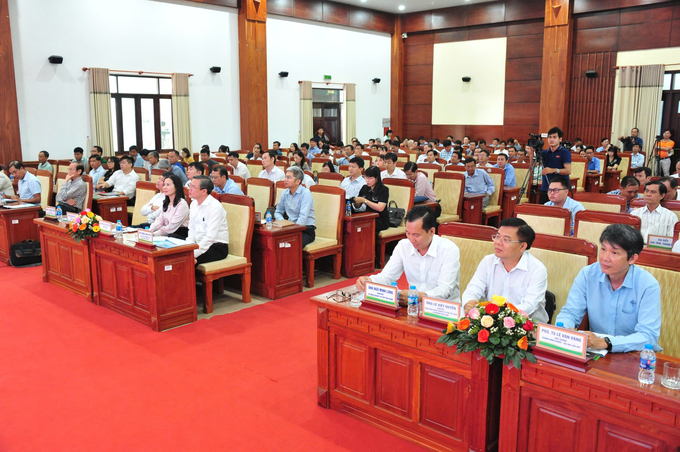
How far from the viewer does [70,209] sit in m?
6.18

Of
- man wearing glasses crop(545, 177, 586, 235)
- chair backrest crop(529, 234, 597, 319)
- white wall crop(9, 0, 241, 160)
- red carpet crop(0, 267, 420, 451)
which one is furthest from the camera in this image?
white wall crop(9, 0, 241, 160)

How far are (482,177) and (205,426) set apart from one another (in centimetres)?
537

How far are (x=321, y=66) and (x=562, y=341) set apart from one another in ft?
43.9

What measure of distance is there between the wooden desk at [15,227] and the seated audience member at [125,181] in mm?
1208

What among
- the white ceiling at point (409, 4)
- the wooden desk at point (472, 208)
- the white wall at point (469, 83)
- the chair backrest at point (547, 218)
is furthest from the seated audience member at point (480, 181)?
the white ceiling at point (409, 4)

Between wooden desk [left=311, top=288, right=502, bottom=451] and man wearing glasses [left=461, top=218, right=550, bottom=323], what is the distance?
0.98ft

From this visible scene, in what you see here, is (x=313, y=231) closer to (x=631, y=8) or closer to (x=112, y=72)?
(x=112, y=72)

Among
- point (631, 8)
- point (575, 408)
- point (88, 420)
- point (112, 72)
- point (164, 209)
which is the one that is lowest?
point (88, 420)

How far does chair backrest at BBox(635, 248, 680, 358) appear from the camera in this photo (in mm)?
2471

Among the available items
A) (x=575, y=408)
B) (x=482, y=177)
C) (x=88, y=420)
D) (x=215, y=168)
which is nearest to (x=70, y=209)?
(x=215, y=168)

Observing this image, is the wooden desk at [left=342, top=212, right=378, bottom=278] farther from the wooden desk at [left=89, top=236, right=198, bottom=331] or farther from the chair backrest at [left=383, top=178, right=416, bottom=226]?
the wooden desk at [left=89, top=236, right=198, bottom=331]

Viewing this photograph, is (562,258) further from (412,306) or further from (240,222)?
(240,222)

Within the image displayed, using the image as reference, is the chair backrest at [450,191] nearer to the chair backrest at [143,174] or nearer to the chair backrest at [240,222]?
the chair backrest at [240,222]

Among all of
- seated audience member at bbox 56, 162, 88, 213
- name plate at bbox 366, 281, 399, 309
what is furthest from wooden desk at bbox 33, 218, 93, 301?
name plate at bbox 366, 281, 399, 309
